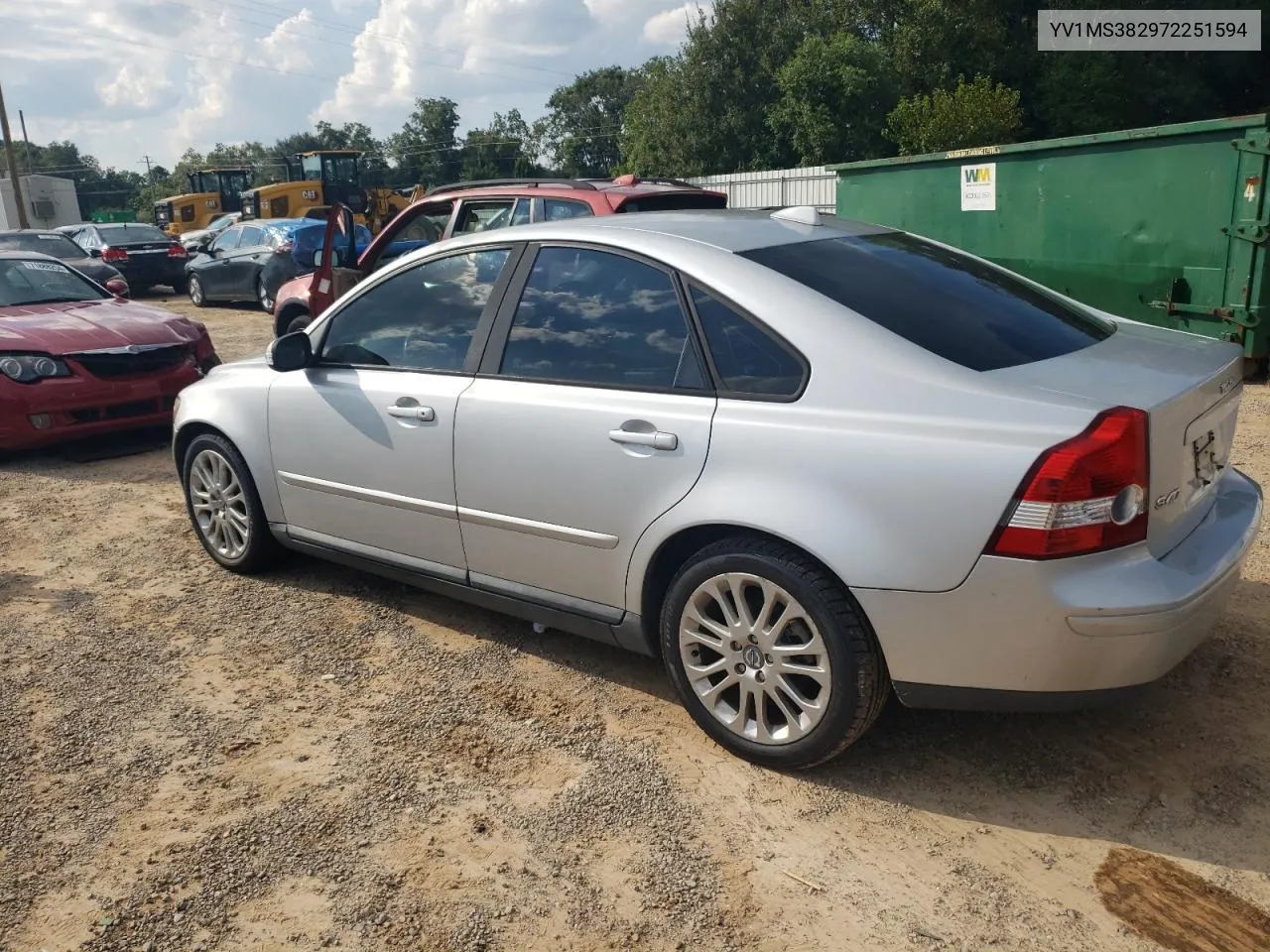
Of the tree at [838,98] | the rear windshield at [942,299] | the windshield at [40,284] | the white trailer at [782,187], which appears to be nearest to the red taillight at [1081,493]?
the rear windshield at [942,299]

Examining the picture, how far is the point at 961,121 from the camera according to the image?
2605 cm

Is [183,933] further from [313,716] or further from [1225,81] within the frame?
[1225,81]

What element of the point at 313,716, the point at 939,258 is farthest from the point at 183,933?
the point at 939,258

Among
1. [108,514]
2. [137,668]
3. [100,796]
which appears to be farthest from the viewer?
[108,514]

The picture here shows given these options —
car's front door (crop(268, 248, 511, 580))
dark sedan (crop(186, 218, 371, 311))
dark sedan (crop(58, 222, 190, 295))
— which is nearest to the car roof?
car's front door (crop(268, 248, 511, 580))

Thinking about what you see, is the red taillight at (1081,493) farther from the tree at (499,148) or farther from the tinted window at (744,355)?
the tree at (499,148)

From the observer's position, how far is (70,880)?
9.11 feet

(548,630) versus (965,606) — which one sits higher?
(965,606)

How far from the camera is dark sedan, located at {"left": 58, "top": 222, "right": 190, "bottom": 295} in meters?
20.2

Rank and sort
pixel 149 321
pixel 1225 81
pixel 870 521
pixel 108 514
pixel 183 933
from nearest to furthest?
pixel 183 933 < pixel 870 521 < pixel 108 514 < pixel 149 321 < pixel 1225 81

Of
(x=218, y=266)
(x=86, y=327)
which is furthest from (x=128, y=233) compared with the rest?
(x=86, y=327)

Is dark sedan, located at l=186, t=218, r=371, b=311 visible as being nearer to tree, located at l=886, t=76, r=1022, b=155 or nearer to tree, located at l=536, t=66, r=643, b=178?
tree, located at l=886, t=76, r=1022, b=155

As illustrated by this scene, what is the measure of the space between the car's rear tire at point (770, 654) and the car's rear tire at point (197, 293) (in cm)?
1720

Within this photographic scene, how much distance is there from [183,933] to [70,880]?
0.45 m
